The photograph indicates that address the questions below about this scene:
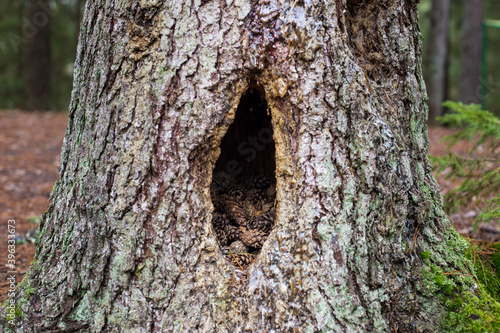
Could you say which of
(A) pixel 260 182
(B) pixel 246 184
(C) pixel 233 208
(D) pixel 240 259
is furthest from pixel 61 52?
(D) pixel 240 259

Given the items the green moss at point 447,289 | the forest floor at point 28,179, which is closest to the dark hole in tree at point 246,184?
the green moss at point 447,289

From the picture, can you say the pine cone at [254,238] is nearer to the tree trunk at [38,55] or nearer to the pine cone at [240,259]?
the pine cone at [240,259]

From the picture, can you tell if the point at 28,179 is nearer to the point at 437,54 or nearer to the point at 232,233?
the point at 232,233

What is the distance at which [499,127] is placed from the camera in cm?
330

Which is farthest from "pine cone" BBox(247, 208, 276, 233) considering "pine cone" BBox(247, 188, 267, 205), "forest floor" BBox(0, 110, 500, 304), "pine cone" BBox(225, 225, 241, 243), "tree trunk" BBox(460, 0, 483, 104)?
"tree trunk" BBox(460, 0, 483, 104)

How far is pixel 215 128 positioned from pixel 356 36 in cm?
97

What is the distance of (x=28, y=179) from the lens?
5.62 m

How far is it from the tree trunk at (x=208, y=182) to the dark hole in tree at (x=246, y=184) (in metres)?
0.40

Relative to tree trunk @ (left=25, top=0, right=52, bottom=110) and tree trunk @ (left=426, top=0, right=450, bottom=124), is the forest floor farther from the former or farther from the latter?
tree trunk @ (left=25, top=0, right=52, bottom=110)

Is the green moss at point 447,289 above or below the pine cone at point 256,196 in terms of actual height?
below

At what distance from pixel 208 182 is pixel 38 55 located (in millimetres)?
10957

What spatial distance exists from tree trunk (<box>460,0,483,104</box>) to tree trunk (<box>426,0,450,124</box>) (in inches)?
22.1

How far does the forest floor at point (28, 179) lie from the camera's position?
3.41m

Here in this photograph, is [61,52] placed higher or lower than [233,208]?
higher
